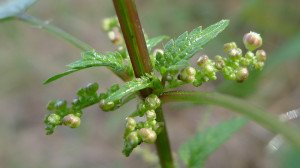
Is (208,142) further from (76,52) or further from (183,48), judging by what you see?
(76,52)

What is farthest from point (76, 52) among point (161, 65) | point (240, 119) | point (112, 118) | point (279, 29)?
point (161, 65)

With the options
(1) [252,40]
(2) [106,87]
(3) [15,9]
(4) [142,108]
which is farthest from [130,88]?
(2) [106,87]

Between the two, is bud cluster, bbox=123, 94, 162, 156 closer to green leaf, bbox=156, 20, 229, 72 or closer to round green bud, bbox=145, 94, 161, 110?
round green bud, bbox=145, 94, 161, 110

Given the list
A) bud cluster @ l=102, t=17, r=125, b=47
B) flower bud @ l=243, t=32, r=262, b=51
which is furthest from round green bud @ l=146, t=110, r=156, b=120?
bud cluster @ l=102, t=17, r=125, b=47

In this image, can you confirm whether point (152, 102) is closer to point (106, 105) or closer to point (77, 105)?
point (106, 105)

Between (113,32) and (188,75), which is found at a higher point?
→ (113,32)

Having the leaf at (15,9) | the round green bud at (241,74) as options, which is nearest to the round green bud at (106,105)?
the round green bud at (241,74)
